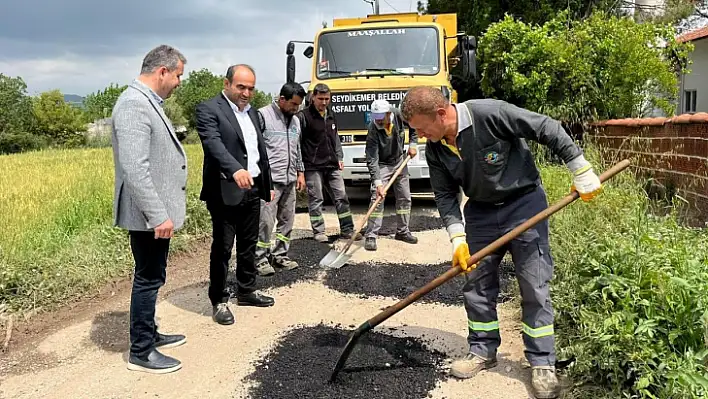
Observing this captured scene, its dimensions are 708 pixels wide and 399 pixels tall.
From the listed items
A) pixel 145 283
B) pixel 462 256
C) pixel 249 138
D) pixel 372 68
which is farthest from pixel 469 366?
pixel 372 68

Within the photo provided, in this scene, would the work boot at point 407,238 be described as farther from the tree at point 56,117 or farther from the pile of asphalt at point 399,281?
the tree at point 56,117

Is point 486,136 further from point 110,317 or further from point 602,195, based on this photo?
point 110,317

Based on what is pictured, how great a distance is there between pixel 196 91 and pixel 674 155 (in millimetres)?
38972

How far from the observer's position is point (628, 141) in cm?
720

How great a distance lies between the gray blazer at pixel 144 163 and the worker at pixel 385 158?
10.1ft

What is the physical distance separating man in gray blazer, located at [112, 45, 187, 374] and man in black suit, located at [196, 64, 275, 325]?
0.49 meters

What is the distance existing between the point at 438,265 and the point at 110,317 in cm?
299

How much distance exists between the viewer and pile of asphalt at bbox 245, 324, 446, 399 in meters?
3.24

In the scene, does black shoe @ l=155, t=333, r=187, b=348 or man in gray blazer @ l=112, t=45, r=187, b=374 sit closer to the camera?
man in gray blazer @ l=112, t=45, r=187, b=374

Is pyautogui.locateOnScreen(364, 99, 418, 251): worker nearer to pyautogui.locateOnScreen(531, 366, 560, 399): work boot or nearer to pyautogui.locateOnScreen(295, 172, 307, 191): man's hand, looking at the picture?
pyautogui.locateOnScreen(295, 172, 307, 191): man's hand

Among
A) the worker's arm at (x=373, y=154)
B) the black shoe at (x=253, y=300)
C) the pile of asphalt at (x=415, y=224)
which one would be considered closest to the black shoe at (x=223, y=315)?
the black shoe at (x=253, y=300)

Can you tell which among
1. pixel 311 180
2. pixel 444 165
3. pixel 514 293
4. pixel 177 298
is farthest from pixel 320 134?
pixel 444 165

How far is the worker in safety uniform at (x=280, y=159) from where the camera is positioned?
527 cm

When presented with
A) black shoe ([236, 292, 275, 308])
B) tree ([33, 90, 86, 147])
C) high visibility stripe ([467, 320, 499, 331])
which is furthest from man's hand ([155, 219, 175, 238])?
Answer: tree ([33, 90, 86, 147])
